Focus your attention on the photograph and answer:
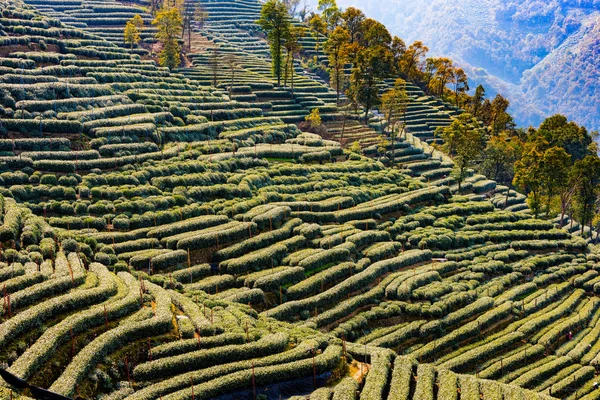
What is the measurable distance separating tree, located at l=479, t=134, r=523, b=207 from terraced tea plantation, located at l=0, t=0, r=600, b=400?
26.6 feet

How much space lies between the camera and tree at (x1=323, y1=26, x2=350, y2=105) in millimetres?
94125

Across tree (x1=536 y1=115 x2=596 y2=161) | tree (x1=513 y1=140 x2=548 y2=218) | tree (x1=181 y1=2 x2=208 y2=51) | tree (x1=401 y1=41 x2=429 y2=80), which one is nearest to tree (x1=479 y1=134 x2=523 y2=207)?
tree (x1=536 y1=115 x2=596 y2=161)

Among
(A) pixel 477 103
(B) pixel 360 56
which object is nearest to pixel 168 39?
(B) pixel 360 56

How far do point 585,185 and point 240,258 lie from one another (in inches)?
2151

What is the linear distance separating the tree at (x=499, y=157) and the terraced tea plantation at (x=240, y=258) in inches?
320

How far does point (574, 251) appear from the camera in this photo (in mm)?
66438

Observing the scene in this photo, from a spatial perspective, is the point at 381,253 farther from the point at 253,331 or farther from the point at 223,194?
the point at 253,331

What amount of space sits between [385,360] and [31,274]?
2185 cm

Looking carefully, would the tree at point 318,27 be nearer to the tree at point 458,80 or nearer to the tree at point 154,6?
the tree at point 458,80

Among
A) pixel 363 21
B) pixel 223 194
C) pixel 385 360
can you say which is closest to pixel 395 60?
pixel 363 21

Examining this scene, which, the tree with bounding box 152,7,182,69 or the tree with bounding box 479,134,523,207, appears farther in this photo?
the tree with bounding box 479,134,523,207

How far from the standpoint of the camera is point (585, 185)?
3068 inches

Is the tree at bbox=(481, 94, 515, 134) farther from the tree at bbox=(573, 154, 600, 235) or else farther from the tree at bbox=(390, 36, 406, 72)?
the tree at bbox=(573, 154, 600, 235)

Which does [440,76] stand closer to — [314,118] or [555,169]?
[314,118]
